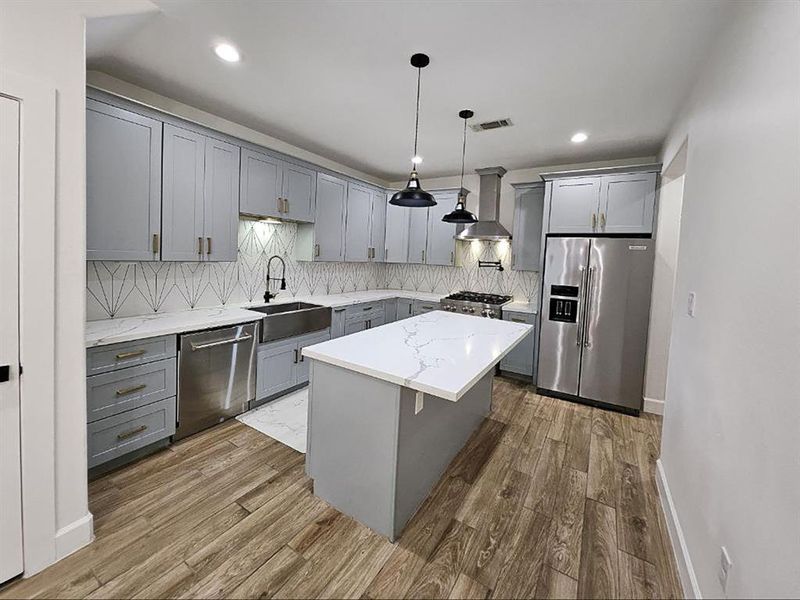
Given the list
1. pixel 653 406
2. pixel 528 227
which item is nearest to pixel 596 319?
pixel 653 406

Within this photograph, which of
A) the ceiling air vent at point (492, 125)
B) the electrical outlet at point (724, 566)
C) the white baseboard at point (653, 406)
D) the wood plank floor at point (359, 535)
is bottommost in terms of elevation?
the wood plank floor at point (359, 535)

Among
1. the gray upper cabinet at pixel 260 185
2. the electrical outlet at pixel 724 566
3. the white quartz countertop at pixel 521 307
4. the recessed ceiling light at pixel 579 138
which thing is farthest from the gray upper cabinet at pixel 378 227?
the electrical outlet at pixel 724 566

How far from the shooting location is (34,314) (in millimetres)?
1534

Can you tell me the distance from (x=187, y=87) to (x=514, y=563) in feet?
12.7

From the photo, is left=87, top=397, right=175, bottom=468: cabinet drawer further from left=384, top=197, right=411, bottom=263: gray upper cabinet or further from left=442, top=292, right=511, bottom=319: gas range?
left=384, top=197, right=411, bottom=263: gray upper cabinet

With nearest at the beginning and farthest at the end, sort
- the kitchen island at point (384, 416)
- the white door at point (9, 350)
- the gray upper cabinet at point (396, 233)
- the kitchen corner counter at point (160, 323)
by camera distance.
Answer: the white door at point (9, 350)
the kitchen island at point (384, 416)
the kitchen corner counter at point (160, 323)
the gray upper cabinet at point (396, 233)

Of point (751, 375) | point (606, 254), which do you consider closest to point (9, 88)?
point (751, 375)

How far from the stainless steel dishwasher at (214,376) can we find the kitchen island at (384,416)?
120 centimetres

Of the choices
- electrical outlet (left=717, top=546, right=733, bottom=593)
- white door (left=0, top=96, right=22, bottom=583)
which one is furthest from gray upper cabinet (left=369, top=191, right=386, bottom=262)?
electrical outlet (left=717, top=546, right=733, bottom=593)

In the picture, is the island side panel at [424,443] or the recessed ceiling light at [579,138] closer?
the island side panel at [424,443]

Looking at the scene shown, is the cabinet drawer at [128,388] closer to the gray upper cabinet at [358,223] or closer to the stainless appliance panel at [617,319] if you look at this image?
the gray upper cabinet at [358,223]

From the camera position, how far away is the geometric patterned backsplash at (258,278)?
283 centimetres

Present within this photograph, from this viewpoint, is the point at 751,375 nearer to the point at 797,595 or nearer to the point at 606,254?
the point at 797,595

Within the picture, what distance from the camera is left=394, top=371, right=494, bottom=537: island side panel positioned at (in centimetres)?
187
